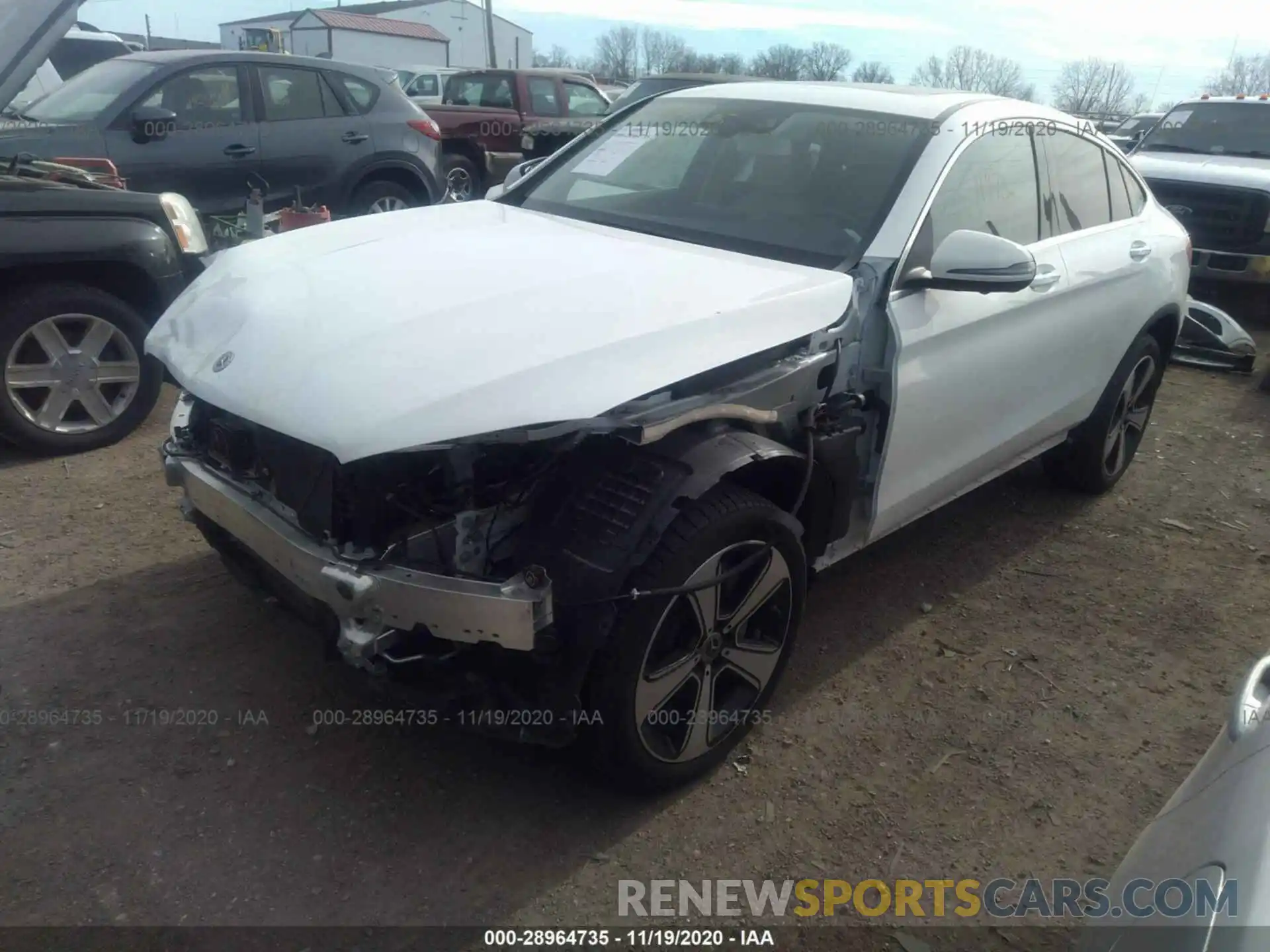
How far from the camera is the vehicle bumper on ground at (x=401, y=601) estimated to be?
2273 millimetres

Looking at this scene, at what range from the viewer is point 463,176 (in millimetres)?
13086

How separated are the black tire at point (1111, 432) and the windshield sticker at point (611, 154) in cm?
242

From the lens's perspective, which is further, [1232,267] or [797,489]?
[1232,267]

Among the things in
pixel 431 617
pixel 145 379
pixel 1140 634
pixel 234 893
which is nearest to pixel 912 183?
pixel 1140 634

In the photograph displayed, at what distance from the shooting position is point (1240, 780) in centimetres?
166

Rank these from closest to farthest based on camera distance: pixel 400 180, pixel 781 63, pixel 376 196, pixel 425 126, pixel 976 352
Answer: pixel 976 352
pixel 376 196
pixel 400 180
pixel 425 126
pixel 781 63

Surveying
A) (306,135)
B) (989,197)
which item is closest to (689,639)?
(989,197)

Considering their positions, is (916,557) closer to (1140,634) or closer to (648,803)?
(1140,634)

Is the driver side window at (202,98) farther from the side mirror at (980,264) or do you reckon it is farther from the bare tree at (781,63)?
the bare tree at (781,63)

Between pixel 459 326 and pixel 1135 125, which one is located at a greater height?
pixel 459 326

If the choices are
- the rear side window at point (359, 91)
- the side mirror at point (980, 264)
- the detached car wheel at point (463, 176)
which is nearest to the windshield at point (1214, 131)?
the rear side window at point (359, 91)

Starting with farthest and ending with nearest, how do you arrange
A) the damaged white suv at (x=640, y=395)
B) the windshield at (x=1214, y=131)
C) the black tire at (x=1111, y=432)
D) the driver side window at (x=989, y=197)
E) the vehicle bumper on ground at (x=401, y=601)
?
the windshield at (x=1214, y=131), the black tire at (x=1111, y=432), the driver side window at (x=989, y=197), the damaged white suv at (x=640, y=395), the vehicle bumper on ground at (x=401, y=601)

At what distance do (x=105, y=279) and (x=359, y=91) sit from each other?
457cm

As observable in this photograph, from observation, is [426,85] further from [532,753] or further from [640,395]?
[640,395]
